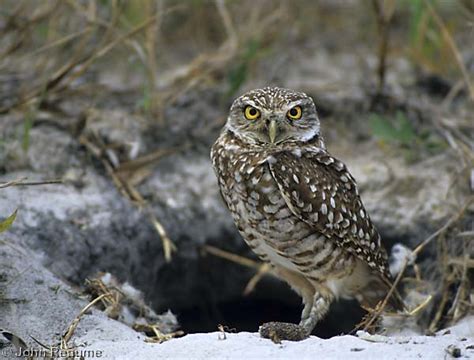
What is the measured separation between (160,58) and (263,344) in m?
3.13

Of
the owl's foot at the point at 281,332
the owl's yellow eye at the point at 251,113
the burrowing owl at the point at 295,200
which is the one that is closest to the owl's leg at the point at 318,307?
the burrowing owl at the point at 295,200

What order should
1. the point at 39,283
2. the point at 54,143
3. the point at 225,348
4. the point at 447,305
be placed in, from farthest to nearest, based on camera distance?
the point at 54,143 → the point at 447,305 → the point at 39,283 → the point at 225,348

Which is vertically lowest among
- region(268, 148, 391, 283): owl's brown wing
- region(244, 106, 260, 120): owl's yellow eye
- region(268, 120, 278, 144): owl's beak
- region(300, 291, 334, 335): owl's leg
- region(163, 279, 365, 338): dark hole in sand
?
region(163, 279, 365, 338): dark hole in sand

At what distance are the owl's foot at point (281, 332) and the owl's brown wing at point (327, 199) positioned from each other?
0.48 metres

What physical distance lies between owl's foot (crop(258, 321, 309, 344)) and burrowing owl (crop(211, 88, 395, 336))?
21 centimetres

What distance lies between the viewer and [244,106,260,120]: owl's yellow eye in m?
3.35

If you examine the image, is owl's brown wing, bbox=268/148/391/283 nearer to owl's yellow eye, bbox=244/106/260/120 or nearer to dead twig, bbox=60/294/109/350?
owl's yellow eye, bbox=244/106/260/120

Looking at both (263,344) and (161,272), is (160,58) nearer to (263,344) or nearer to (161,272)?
(161,272)

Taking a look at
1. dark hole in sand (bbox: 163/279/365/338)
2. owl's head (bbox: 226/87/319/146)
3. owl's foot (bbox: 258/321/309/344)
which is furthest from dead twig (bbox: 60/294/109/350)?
dark hole in sand (bbox: 163/279/365/338)

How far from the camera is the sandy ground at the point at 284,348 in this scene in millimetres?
2615

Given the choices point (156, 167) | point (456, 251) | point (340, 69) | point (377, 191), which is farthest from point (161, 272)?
point (340, 69)

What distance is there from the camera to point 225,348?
8.74 ft

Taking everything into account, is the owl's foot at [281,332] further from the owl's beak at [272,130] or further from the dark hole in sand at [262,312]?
the dark hole in sand at [262,312]

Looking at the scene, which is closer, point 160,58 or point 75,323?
point 75,323
